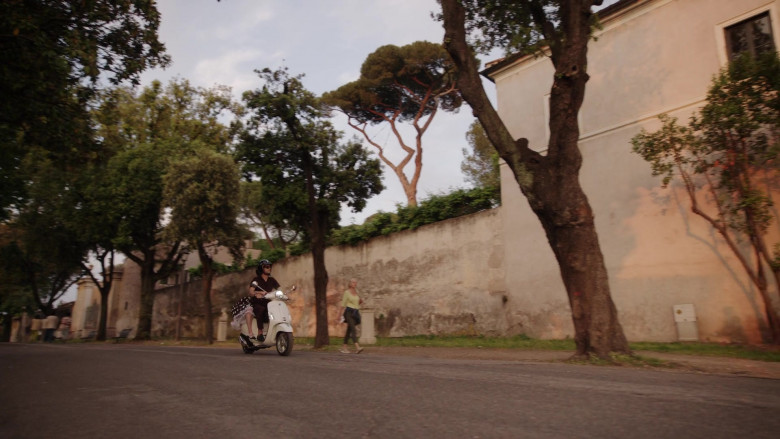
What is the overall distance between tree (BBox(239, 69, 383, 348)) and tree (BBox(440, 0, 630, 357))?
24.7ft

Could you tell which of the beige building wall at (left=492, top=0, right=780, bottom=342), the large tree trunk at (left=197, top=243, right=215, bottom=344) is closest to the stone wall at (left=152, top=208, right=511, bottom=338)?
the beige building wall at (left=492, top=0, right=780, bottom=342)

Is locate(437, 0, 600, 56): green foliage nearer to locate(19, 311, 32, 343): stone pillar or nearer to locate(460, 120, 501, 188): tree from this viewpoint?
locate(460, 120, 501, 188): tree

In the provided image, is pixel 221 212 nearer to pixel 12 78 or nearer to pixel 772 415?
pixel 12 78

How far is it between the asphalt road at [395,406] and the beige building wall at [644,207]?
763cm

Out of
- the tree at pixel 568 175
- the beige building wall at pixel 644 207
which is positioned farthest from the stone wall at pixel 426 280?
the tree at pixel 568 175

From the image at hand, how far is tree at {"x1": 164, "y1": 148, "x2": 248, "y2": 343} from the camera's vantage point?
21.4 meters

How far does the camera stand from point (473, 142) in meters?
33.5

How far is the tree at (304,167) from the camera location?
15.6 meters

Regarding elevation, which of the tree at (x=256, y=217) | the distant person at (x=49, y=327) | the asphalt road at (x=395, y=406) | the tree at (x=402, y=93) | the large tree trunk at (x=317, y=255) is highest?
the tree at (x=402, y=93)

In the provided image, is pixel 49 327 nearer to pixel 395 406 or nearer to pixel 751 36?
pixel 395 406

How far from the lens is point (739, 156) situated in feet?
34.2

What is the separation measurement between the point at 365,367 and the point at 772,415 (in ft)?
15.2

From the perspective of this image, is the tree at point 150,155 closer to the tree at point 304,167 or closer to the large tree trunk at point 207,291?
the large tree trunk at point 207,291

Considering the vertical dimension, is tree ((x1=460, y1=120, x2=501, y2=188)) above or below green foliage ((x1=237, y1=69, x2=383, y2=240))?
above
